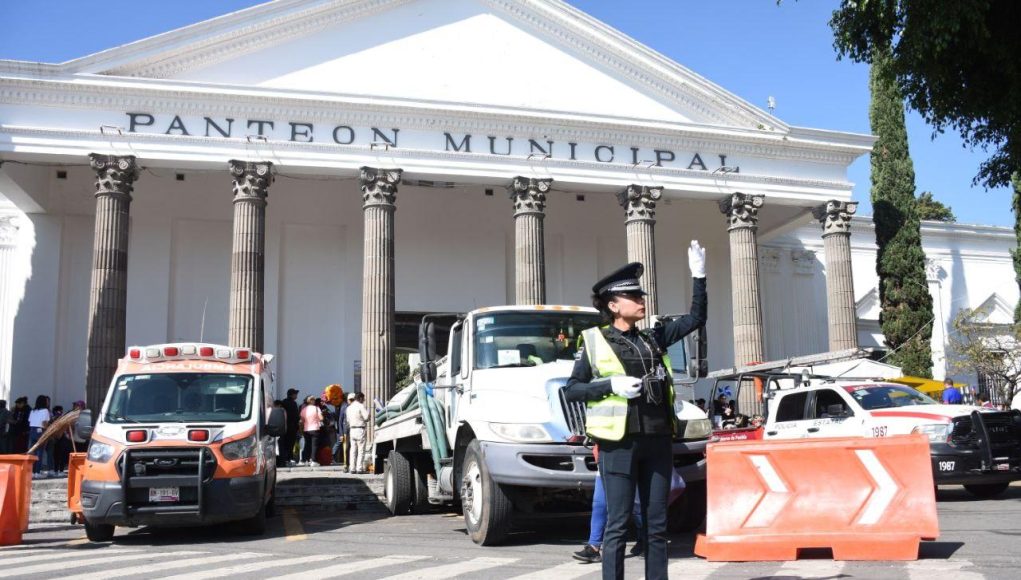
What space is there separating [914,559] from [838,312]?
65.3 feet

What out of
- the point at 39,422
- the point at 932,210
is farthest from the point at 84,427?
the point at 932,210

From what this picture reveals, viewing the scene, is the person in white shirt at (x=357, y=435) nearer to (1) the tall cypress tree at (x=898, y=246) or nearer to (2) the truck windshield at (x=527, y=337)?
(2) the truck windshield at (x=527, y=337)

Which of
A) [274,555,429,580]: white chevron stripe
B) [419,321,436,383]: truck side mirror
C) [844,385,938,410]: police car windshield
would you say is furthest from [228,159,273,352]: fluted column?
[274,555,429,580]: white chevron stripe

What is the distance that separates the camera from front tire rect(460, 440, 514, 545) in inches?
340

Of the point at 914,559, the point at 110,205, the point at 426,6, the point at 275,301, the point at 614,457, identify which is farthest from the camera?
the point at 275,301

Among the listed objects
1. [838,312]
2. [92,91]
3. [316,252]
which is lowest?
[838,312]

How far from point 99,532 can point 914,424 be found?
35.6 feet

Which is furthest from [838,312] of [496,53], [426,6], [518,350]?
[518,350]

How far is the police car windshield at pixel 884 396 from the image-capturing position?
1327 cm

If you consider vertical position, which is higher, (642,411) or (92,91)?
(92,91)

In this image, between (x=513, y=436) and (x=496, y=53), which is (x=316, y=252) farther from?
(x=513, y=436)

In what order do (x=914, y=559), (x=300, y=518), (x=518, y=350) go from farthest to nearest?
1. (x=300, y=518)
2. (x=518, y=350)
3. (x=914, y=559)

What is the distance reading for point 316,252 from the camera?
93.6 feet

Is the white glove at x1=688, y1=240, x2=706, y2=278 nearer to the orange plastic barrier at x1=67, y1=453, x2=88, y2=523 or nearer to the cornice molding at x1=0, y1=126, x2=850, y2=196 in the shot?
the orange plastic barrier at x1=67, y1=453, x2=88, y2=523
